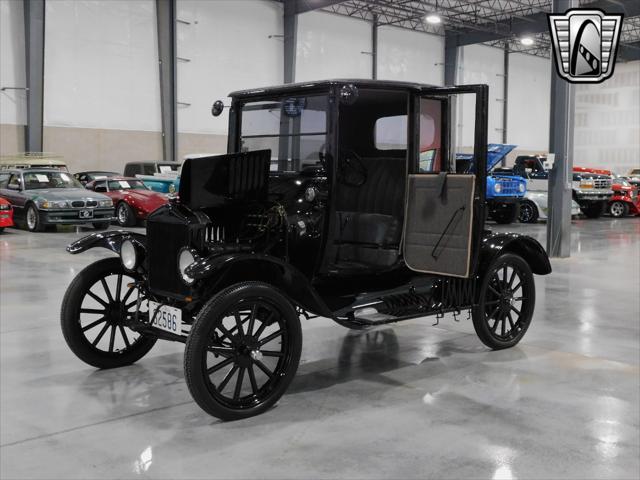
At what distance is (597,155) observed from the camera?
35.0m

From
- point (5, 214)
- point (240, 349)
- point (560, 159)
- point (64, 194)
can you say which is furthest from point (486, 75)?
point (240, 349)

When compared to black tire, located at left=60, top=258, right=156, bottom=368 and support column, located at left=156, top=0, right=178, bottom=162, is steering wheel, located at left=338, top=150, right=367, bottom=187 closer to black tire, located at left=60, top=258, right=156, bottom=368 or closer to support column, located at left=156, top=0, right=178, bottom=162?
black tire, located at left=60, top=258, right=156, bottom=368

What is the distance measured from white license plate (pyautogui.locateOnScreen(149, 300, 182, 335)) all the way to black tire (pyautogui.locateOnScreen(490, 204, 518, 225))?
15.0 m

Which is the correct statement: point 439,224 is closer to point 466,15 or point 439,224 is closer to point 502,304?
point 502,304

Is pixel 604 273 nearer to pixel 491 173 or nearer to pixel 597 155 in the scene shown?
pixel 491 173

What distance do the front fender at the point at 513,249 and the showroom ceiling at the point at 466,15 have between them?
19.9m

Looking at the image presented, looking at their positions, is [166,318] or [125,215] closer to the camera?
[166,318]

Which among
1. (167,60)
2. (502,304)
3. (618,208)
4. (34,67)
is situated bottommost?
(502,304)

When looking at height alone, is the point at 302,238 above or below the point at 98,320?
above

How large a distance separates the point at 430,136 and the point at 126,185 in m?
13.2

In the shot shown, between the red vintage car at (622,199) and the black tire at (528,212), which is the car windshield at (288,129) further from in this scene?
the red vintage car at (622,199)

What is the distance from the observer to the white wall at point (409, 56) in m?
28.1

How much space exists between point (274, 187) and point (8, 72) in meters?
17.1

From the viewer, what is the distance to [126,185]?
17.0 m
